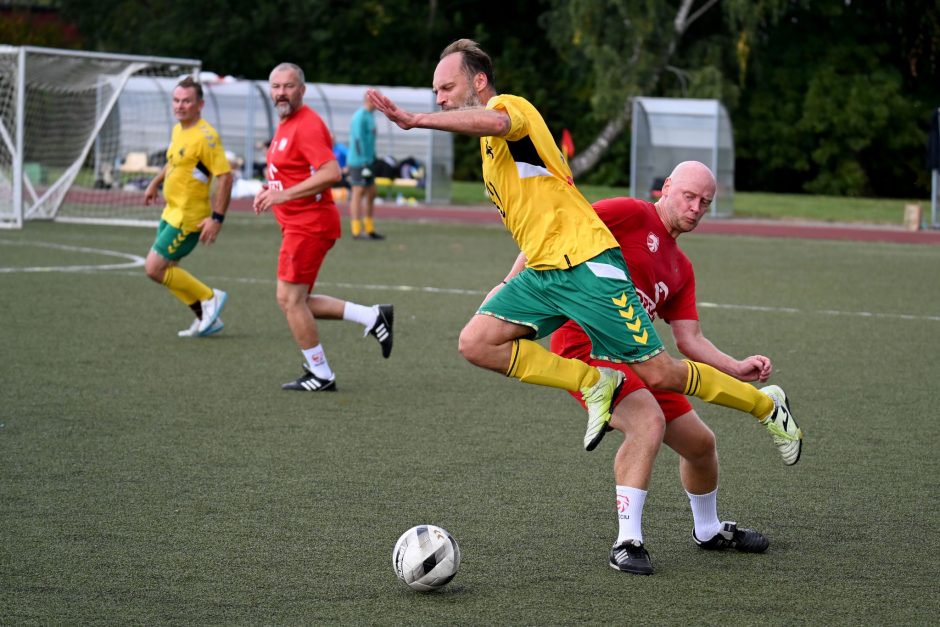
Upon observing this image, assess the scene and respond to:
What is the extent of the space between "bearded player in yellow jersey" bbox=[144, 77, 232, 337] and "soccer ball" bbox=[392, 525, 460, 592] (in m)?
6.22

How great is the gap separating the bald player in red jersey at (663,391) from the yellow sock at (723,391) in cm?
11

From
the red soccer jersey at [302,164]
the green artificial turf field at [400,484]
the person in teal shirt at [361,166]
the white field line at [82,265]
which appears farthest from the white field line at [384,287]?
the red soccer jersey at [302,164]

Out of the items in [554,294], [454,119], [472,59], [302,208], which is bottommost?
[302,208]

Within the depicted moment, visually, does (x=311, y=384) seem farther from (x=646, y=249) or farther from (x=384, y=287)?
(x=384, y=287)

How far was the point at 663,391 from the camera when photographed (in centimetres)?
493

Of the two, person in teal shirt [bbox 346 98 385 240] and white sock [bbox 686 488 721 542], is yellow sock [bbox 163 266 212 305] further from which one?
person in teal shirt [bbox 346 98 385 240]

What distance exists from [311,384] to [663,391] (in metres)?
3.94

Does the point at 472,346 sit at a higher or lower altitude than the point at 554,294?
lower

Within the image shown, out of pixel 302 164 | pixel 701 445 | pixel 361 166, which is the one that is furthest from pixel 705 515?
pixel 361 166

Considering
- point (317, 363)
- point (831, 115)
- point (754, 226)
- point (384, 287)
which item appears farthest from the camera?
point (831, 115)

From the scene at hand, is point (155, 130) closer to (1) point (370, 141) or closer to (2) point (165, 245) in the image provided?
(1) point (370, 141)

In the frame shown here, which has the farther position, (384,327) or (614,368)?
(384,327)

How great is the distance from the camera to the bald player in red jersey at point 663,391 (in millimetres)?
4809

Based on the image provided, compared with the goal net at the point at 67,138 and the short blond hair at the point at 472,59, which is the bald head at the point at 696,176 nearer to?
the short blond hair at the point at 472,59
